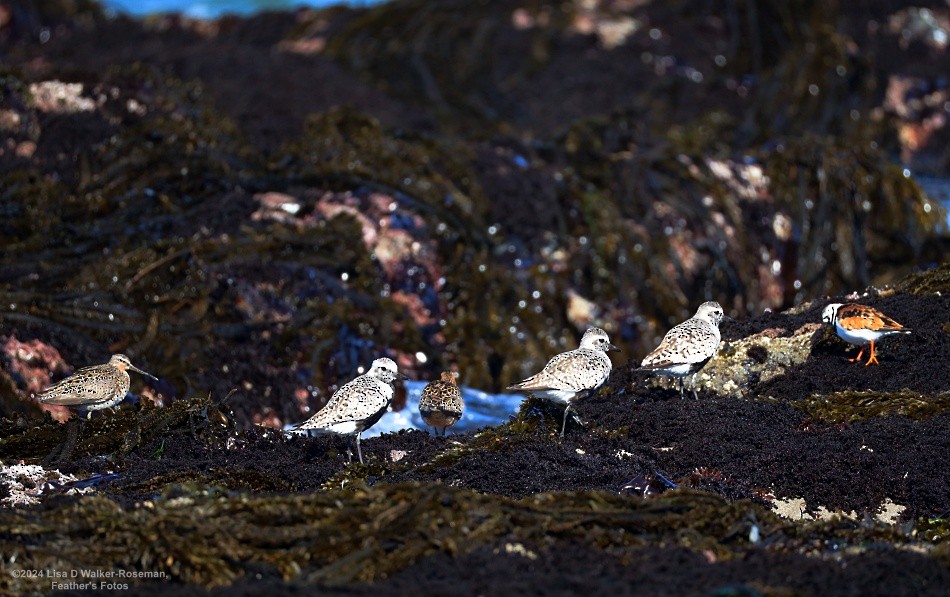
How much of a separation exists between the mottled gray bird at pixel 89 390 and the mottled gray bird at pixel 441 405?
1.70 m

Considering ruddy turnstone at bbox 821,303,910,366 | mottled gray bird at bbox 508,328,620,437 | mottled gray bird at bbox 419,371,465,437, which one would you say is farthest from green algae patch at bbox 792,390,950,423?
mottled gray bird at bbox 419,371,465,437

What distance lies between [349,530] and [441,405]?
247 cm

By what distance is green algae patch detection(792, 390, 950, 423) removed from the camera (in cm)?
638

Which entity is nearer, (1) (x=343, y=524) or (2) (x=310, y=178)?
(1) (x=343, y=524)

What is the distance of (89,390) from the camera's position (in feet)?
21.9

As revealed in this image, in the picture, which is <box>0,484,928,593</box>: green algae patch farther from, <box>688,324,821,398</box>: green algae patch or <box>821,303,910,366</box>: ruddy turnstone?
<box>688,324,821,398</box>: green algae patch

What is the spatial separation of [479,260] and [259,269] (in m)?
1.91

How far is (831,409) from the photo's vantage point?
654 centimetres

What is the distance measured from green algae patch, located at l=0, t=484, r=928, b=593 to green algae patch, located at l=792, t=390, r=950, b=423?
1.61m

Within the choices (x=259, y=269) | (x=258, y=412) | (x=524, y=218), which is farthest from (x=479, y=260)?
(x=258, y=412)

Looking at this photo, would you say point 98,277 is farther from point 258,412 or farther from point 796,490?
point 796,490

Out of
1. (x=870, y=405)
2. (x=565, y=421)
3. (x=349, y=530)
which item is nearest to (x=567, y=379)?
(x=565, y=421)

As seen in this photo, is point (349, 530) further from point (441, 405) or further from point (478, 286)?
point (478, 286)

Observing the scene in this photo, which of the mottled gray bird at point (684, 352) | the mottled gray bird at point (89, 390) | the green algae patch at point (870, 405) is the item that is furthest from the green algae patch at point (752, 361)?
the mottled gray bird at point (89, 390)
